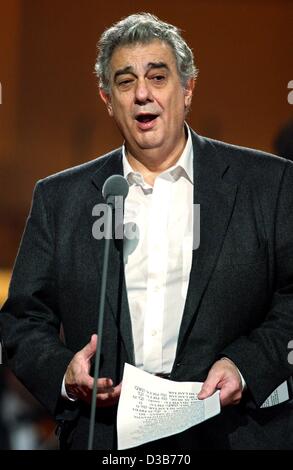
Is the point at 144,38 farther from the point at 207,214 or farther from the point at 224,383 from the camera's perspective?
the point at 224,383

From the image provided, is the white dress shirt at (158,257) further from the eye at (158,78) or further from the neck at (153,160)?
the eye at (158,78)

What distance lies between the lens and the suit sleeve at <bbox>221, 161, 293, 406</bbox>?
1950mm

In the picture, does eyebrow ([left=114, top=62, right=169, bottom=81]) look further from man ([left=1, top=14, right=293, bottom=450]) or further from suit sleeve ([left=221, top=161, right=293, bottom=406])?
suit sleeve ([left=221, top=161, right=293, bottom=406])

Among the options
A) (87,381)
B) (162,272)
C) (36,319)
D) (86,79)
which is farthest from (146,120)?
(86,79)

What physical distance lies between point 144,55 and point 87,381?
76cm

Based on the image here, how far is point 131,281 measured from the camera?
2.07m

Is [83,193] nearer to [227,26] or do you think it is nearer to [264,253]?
[264,253]

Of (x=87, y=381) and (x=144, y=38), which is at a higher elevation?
(x=144, y=38)

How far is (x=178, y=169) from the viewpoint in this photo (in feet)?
7.20

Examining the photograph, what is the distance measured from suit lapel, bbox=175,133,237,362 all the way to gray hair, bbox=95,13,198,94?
187 mm

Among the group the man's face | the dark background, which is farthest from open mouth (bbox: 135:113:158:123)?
the dark background
